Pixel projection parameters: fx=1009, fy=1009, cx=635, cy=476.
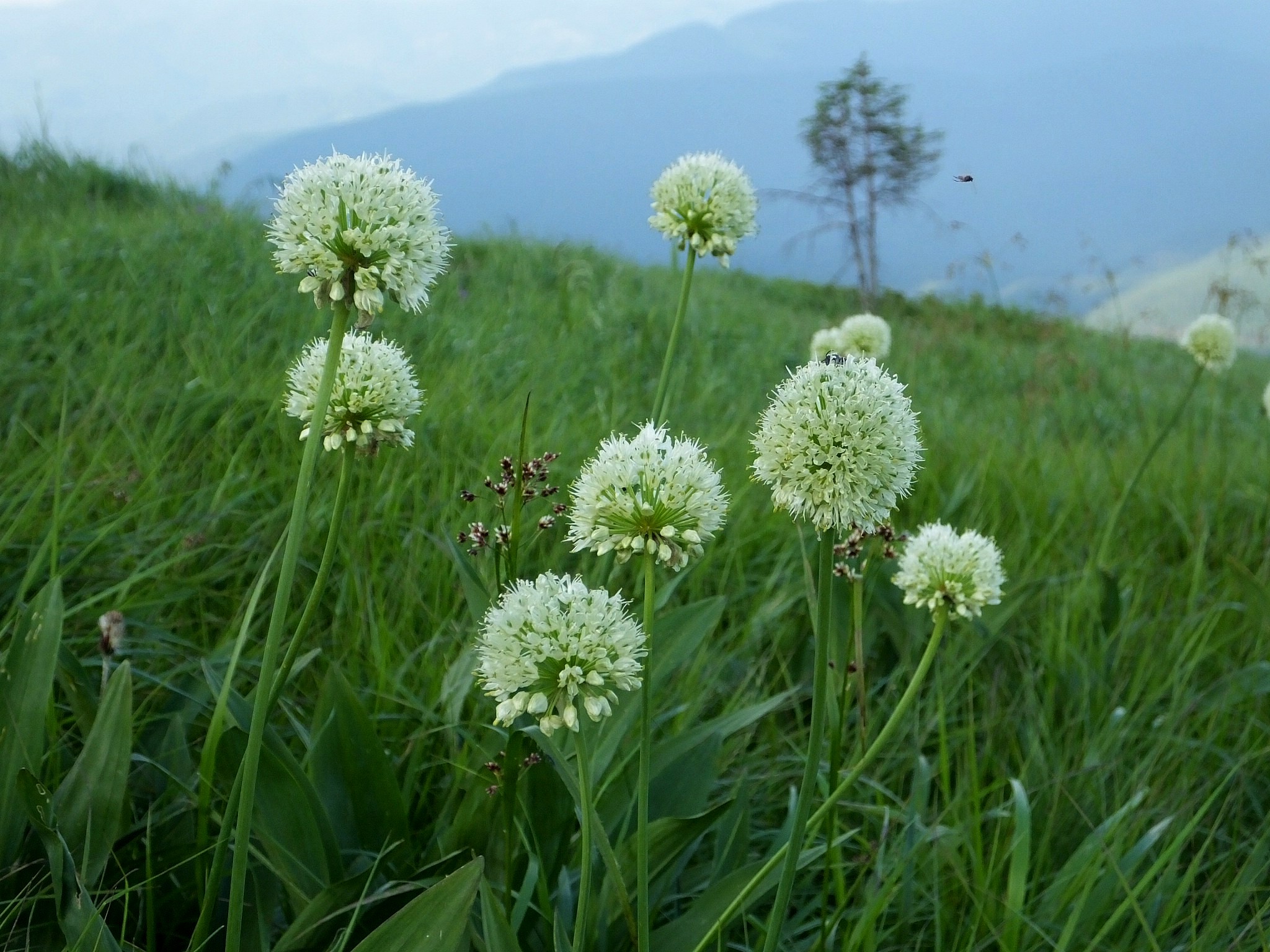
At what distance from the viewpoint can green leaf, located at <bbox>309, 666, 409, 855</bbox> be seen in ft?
6.08

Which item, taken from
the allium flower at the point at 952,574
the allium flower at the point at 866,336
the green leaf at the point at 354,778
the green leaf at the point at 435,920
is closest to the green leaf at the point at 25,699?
the green leaf at the point at 354,778

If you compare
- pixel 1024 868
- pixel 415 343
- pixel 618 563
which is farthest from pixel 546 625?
pixel 415 343

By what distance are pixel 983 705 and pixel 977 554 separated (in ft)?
4.25

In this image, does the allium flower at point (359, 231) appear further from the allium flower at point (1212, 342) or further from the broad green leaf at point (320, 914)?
the allium flower at point (1212, 342)

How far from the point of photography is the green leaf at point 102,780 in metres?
1.73

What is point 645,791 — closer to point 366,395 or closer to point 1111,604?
point 366,395

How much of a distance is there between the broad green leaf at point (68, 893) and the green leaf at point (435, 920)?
0.45 metres

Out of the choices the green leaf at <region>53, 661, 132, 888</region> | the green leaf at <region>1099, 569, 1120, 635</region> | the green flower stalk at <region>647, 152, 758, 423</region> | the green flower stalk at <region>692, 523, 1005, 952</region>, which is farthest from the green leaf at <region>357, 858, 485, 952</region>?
the green leaf at <region>1099, 569, 1120, 635</region>

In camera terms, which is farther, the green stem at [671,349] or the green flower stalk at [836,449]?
the green stem at [671,349]

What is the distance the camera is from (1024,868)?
1.98 metres

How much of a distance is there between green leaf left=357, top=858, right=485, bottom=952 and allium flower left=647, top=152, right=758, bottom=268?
1.67m

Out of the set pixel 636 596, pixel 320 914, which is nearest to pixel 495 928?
pixel 320 914

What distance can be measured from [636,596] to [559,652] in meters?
1.47

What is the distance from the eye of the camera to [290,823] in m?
1.73
